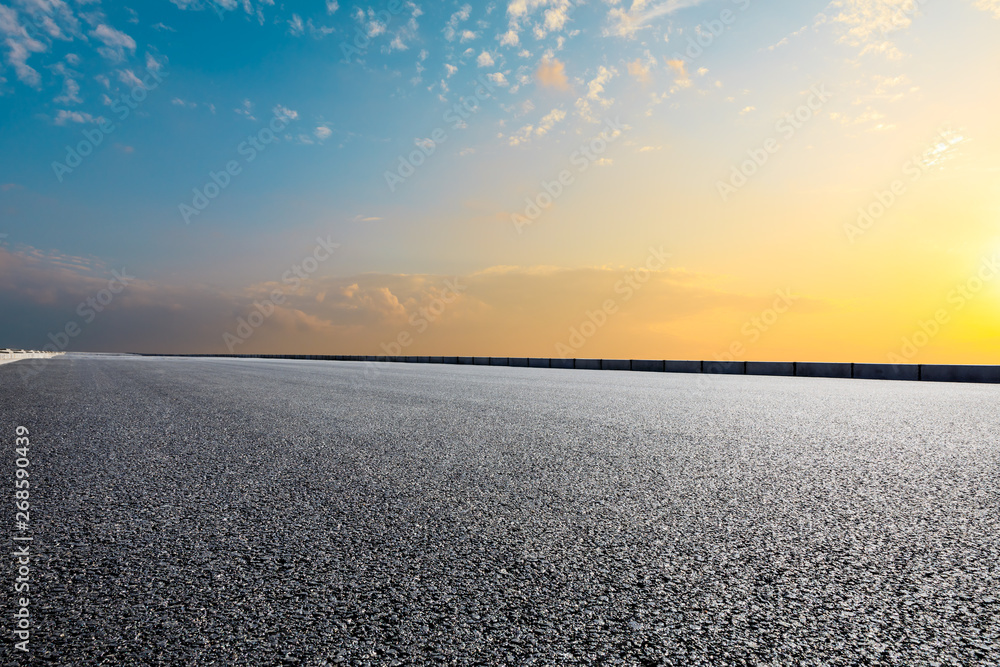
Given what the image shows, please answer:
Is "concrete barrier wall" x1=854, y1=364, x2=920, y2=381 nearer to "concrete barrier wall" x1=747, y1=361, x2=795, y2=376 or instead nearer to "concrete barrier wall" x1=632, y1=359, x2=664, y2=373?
"concrete barrier wall" x1=747, y1=361, x2=795, y2=376

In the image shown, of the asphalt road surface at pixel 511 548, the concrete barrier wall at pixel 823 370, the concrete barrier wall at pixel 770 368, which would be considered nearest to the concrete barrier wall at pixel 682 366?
the concrete barrier wall at pixel 770 368

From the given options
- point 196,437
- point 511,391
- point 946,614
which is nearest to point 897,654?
point 946,614

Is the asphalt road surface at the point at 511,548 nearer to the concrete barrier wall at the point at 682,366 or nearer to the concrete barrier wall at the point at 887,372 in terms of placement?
the concrete barrier wall at the point at 887,372

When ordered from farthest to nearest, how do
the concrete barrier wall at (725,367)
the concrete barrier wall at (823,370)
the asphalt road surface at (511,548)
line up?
the concrete barrier wall at (725,367), the concrete barrier wall at (823,370), the asphalt road surface at (511,548)

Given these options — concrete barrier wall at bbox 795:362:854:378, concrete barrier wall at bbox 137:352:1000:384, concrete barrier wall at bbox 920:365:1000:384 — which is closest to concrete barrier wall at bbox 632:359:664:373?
concrete barrier wall at bbox 137:352:1000:384

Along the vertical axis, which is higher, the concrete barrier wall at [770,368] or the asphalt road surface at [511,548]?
the concrete barrier wall at [770,368]

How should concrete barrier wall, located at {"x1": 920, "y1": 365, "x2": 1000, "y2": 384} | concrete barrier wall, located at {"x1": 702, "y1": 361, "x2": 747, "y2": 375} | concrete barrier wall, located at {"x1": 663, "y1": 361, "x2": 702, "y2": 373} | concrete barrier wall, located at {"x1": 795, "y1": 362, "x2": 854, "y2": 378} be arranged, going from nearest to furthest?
concrete barrier wall, located at {"x1": 920, "y1": 365, "x2": 1000, "y2": 384} → concrete barrier wall, located at {"x1": 795, "y1": 362, "x2": 854, "y2": 378} → concrete barrier wall, located at {"x1": 702, "y1": 361, "x2": 747, "y2": 375} → concrete barrier wall, located at {"x1": 663, "y1": 361, "x2": 702, "y2": 373}

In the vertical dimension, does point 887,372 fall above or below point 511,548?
above

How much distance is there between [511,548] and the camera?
2920 millimetres

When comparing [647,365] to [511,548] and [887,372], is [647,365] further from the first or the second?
[511,548]

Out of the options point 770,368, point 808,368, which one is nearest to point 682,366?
point 770,368

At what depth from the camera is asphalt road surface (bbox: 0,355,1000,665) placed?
6.75ft

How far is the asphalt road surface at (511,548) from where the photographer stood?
206 centimetres

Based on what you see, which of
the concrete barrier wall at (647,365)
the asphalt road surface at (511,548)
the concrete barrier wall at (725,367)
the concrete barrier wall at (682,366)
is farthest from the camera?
the concrete barrier wall at (647,365)
